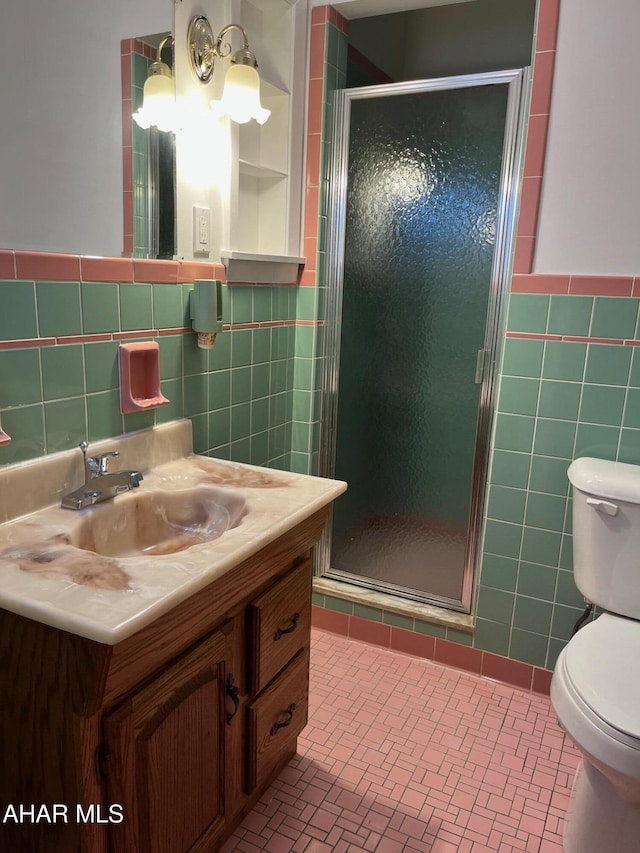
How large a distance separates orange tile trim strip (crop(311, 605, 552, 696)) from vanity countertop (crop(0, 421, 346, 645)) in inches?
39.0

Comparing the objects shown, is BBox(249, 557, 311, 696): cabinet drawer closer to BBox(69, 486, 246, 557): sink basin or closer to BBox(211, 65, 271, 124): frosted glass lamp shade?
BBox(69, 486, 246, 557): sink basin

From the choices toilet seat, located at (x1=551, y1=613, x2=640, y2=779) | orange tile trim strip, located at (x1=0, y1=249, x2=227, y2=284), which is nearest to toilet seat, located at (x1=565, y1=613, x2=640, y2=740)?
toilet seat, located at (x1=551, y1=613, x2=640, y2=779)

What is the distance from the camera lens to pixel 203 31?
1.72 m

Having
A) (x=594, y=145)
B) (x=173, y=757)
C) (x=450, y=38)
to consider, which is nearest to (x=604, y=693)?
(x=173, y=757)

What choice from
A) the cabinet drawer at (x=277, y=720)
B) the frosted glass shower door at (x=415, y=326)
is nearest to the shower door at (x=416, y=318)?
the frosted glass shower door at (x=415, y=326)

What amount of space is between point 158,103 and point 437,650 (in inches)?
75.5

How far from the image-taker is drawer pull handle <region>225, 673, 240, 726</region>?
4.44 feet

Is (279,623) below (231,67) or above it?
below

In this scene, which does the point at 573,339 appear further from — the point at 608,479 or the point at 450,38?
the point at 450,38

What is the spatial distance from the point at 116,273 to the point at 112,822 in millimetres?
1128

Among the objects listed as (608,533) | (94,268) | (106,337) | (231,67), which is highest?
(231,67)

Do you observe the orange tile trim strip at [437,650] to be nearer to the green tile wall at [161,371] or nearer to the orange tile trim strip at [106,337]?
the green tile wall at [161,371]

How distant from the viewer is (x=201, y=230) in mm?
1841

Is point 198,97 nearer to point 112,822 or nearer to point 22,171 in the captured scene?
point 22,171
